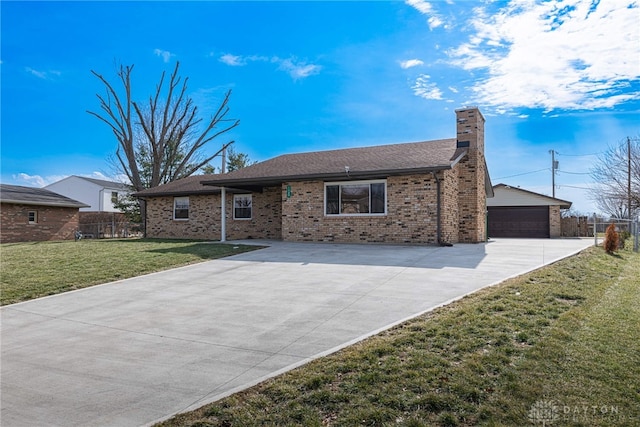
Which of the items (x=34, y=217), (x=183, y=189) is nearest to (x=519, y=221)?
(x=183, y=189)

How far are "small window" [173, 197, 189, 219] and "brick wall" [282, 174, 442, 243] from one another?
23.3 ft

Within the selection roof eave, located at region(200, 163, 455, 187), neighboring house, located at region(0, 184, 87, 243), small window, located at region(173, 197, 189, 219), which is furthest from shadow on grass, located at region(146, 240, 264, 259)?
neighboring house, located at region(0, 184, 87, 243)

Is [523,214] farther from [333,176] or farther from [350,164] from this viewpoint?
[333,176]

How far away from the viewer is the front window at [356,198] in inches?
578

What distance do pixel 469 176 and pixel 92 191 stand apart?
37.8 m

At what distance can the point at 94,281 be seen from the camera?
908 cm

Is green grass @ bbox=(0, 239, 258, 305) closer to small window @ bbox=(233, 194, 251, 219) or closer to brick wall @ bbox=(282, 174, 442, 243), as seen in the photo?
brick wall @ bbox=(282, 174, 442, 243)

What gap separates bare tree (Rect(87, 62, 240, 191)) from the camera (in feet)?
100

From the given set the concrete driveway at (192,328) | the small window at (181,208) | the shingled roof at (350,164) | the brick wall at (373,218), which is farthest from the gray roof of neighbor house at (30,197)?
the concrete driveway at (192,328)

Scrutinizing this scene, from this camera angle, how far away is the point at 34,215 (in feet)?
76.9

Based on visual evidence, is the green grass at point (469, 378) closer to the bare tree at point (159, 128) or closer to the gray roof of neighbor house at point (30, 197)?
the gray roof of neighbor house at point (30, 197)

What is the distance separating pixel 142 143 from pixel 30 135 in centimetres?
1109

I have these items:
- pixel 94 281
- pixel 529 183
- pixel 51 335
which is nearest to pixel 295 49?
pixel 94 281

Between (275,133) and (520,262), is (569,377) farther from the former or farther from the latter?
(275,133)
